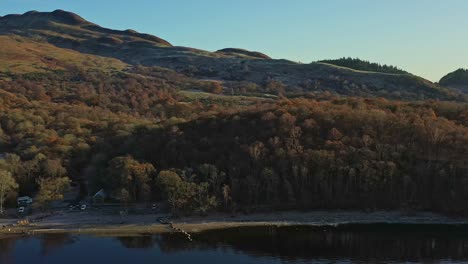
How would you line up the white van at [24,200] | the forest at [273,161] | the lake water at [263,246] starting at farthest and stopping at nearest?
1. the white van at [24,200]
2. the forest at [273,161]
3. the lake water at [263,246]

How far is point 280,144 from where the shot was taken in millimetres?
76188

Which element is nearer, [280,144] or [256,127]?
[280,144]

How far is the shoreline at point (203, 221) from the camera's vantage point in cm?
6406

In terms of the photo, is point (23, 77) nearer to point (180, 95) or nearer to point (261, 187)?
point (180, 95)

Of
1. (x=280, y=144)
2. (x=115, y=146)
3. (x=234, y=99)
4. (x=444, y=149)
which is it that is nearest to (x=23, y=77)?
(x=234, y=99)

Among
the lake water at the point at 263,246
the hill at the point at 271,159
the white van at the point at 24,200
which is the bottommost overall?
the lake water at the point at 263,246

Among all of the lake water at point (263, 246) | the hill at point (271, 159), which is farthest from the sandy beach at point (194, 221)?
the lake water at point (263, 246)

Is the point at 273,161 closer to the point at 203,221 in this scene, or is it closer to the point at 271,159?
the point at 271,159

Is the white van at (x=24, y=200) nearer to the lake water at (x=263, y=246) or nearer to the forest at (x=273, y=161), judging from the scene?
the forest at (x=273, y=161)

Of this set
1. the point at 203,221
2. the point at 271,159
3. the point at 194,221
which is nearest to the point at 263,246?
the point at 203,221

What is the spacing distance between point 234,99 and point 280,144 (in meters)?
86.2

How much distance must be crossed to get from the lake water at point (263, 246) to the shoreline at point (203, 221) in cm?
184

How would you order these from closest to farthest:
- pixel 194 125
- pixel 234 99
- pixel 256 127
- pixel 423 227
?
pixel 423 227, pixel 256 127, pixel 194 125, pixel 234 99

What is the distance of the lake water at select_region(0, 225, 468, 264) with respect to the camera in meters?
53.2
